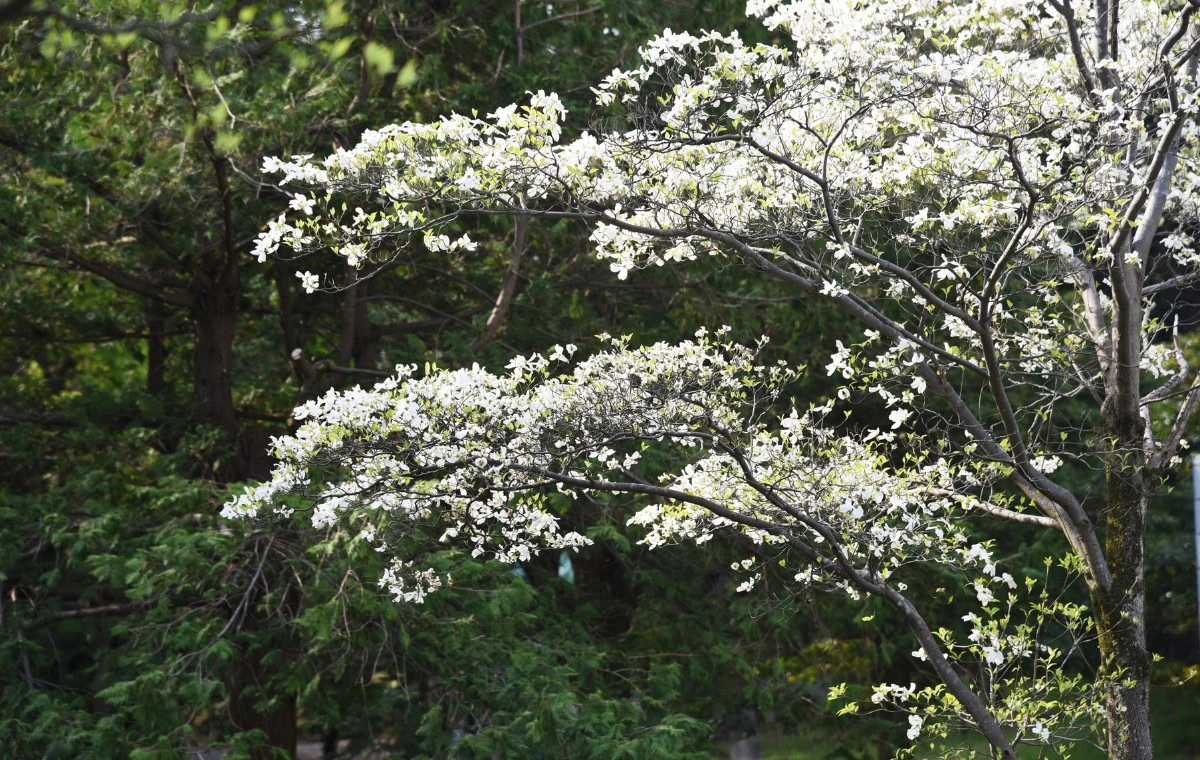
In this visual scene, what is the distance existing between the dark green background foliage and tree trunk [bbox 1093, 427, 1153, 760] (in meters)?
1.47

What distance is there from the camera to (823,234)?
5.36m

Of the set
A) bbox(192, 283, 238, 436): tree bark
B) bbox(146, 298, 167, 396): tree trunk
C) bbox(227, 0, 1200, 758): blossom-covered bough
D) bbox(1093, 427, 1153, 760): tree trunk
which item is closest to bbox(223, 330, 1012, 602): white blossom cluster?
bbox(227, 0, 1200, 758): blossom-covered bough

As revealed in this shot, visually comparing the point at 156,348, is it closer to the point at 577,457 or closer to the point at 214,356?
the point at 214,356

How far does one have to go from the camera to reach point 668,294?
32.8ft

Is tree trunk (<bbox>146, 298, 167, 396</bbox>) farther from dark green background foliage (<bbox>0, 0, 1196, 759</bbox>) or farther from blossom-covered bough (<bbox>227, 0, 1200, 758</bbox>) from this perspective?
blossom-covered bough (<bbox>227, 0, 1200, 758</bbox>)

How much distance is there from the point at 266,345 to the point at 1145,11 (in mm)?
8031

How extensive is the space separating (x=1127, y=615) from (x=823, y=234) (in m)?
2.29

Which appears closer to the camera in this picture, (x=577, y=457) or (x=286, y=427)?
(x=577, y=457)

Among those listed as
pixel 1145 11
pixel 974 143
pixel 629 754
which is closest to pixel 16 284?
pixel 629 754

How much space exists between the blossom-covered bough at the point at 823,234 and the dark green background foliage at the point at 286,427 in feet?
3.80

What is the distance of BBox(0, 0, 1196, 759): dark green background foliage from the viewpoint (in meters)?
6.97

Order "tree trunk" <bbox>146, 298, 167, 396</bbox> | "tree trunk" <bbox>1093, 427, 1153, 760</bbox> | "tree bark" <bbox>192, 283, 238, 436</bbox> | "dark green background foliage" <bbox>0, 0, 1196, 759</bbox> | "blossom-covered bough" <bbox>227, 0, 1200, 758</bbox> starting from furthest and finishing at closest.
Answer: "tree trunk" <bbox>146, 298, 167, 396</bbox>
"tree bark" <bbox>192, 283, 238, 436</bbox>
"dark green background foliage" <bbox>0, 0, 1196, 759</bbox>
"tree trunk" <bbox>1093, 427, 1153, 760</bbox>
"blossom-covered bough" <bbox>227, 0, 1200, 758</bbox>

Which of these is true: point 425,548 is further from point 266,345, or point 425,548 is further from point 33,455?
point 266,345

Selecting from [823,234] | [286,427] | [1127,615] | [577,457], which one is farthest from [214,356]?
[1127,615]
